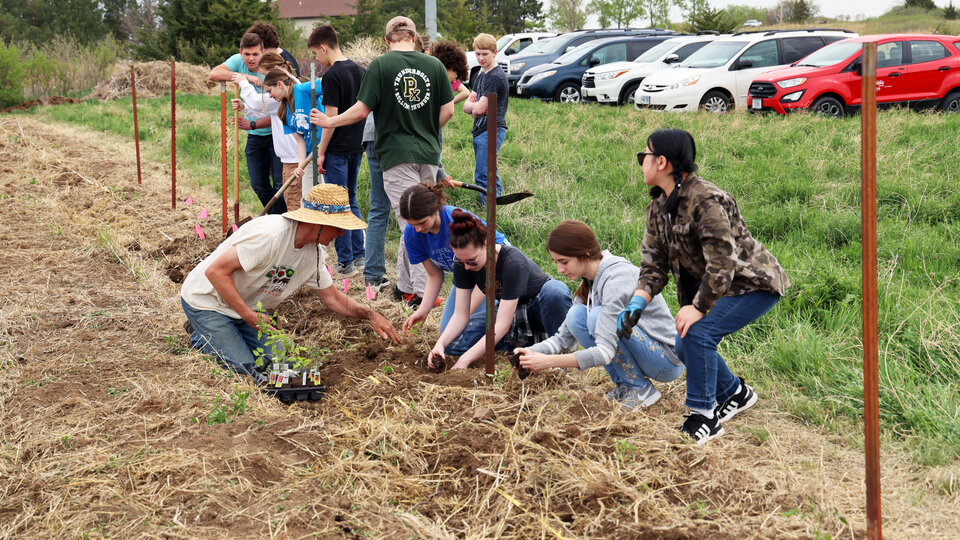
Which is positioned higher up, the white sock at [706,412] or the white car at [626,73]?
the white car at [626,73]

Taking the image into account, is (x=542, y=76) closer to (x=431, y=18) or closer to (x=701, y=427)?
(x=431, y=18)

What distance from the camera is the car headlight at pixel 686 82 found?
12.5 meters

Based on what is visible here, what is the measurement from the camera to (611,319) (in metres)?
3.53

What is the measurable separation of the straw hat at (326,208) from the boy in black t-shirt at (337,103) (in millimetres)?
1655

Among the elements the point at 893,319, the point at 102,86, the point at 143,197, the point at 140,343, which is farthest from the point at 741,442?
the point at 102,86

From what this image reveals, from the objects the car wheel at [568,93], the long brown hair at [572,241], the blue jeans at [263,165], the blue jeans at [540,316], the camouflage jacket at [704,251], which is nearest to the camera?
the camouflage jacket at [704,251]

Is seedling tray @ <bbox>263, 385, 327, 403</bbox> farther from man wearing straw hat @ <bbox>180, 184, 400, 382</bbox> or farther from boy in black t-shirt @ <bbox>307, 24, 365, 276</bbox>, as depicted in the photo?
boy in black t-shirt @ <bbox>307, 24, 365, 276</bbox>

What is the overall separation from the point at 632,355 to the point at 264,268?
1.99 metres

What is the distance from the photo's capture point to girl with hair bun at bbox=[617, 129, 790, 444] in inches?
123

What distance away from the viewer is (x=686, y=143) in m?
3.18

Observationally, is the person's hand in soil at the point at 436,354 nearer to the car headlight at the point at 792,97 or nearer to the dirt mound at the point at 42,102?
the car headlight at the point at 792,97

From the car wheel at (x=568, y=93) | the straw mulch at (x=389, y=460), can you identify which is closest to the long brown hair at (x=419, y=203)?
the straw mulch at (x=389, y=460)

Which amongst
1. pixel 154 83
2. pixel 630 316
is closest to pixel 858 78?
pixel 630 316

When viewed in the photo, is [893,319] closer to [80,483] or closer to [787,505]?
[787,505]
